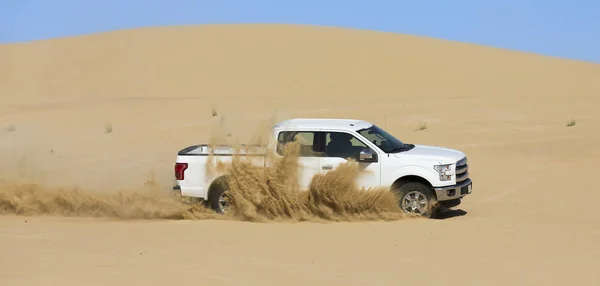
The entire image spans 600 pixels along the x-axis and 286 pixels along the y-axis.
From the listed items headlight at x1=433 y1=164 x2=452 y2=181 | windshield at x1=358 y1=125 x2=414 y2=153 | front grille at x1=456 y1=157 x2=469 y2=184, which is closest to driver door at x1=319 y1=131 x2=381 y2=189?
windshield at x1=358 y1=125 x2=414 y2=153

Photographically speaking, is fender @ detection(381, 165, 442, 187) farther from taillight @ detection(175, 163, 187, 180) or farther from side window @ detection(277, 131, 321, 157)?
taillight @ detection(175, 163, 187, 180)

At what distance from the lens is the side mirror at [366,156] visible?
12586 millimetres

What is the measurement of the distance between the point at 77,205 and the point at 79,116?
56.5ft

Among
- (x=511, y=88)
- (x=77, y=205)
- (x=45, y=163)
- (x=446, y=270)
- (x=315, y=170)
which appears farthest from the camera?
(x=511, y=88)

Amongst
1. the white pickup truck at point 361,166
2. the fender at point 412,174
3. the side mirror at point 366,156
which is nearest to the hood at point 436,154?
the white pickup truck at point 361,166

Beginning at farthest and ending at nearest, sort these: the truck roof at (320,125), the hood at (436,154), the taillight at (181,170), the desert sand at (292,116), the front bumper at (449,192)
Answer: the truck roof at (320,125) → the taillight at (181,170) → the hood at (436,154) → the front bumper at (449,192) → the desert sand at (292,116)

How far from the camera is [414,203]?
12695mm

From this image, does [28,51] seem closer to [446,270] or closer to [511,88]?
[511,88]

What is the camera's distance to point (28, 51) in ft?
193

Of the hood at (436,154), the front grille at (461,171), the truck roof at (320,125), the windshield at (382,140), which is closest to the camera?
the hood at (436,154)

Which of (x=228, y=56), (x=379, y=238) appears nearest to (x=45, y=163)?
(x=379, y=238)

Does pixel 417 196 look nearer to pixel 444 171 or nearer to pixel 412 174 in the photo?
pixel 412 174

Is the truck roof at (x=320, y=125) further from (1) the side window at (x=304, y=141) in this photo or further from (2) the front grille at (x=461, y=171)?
(2) the front grille at (x=461, y=171)

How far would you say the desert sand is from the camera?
932 centimetres
